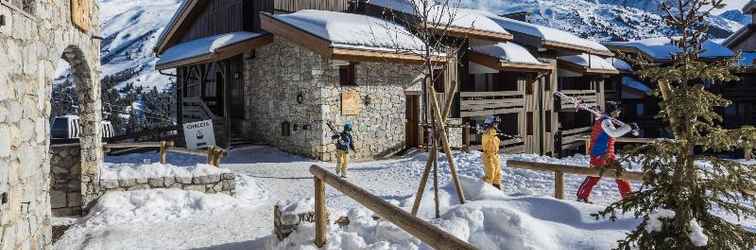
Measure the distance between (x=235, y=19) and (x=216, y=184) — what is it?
35.5 feet

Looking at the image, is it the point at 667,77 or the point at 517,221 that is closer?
the point at 667,77

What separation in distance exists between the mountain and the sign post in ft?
185

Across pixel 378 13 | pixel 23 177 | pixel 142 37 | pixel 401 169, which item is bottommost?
pixel 401 169

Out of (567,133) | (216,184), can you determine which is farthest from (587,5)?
(216,184)

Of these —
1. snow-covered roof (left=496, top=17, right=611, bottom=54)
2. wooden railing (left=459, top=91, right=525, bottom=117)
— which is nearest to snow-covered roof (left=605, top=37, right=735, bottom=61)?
snow-covered roof (left=496, top=17, right=611, bottom=54)

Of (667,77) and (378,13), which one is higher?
(378,13)

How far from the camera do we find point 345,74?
1392cm

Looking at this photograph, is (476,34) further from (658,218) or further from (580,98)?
(658,218)

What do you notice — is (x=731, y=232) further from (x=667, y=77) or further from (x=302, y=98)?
(x=302, y=98)

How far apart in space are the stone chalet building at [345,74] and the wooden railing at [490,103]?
0.04m

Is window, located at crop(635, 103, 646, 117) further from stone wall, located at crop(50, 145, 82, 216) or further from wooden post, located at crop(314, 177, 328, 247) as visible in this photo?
stone wall, located at crop(50, 145, 82, 216)

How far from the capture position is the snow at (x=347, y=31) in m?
12.6

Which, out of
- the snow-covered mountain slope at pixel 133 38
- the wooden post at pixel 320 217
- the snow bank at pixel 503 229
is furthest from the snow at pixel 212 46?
the snow-covered mountain slope at pixel 133 38

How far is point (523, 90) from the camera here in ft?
64.6
